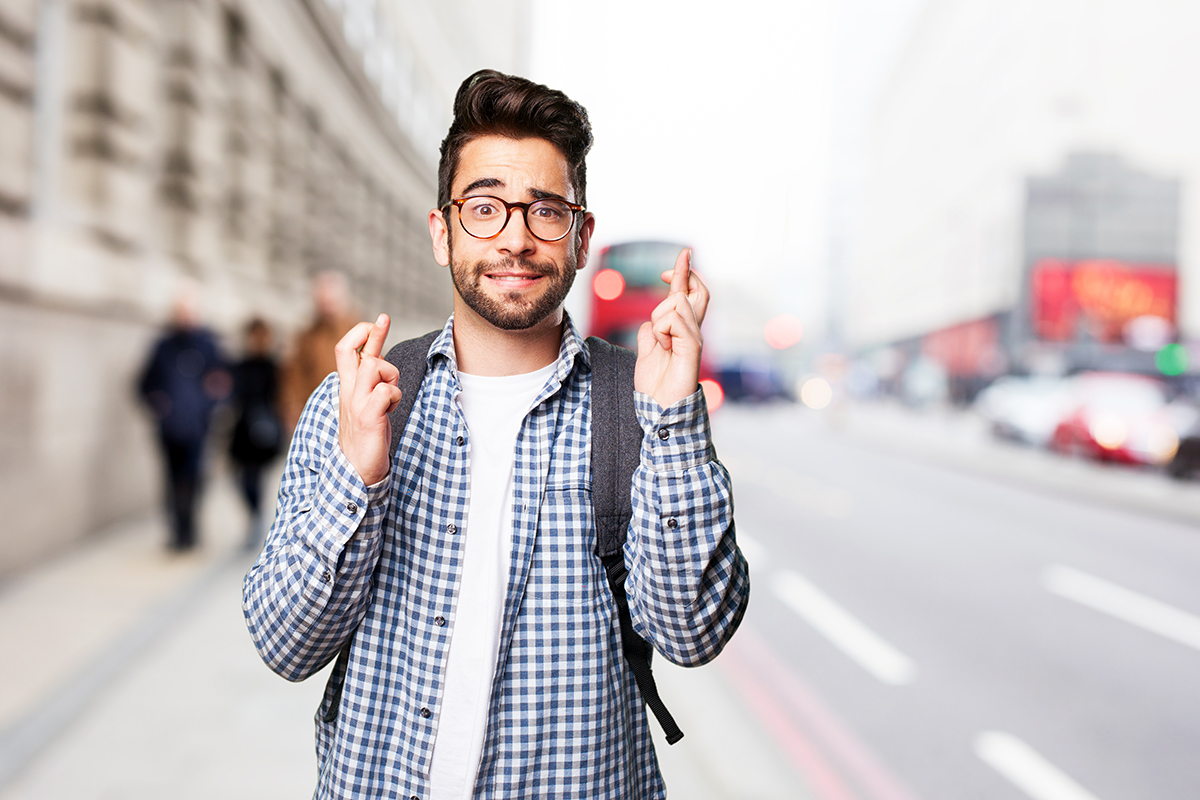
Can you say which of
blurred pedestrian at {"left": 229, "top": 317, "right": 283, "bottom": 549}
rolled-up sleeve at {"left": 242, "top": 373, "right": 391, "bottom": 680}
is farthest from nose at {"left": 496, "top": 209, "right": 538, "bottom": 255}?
blurred pedestrian at {"left": 229, "top": 317, "right": 283, "bottom": 549}

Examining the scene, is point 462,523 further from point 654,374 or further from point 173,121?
point 173,121

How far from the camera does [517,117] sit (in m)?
1.46

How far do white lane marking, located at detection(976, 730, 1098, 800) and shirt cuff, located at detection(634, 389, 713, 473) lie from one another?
3203mm

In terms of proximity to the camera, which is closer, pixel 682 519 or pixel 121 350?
pixel 682 519

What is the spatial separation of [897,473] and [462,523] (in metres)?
15.0

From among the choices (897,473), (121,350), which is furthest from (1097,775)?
(897,473)

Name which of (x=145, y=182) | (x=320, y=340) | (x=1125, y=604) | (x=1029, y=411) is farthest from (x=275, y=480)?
(x=1029, y=411)

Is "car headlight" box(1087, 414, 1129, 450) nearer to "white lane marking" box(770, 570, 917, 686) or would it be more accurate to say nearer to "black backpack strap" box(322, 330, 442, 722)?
"white lane marking" box(770, 570, 917, 686)

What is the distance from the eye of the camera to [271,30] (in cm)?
1222

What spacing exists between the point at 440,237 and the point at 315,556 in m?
0.56

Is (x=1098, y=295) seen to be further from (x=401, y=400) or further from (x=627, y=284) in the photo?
(x=401, y=400)

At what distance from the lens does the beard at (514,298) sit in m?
1.48

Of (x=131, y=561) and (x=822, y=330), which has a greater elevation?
(x=822, y=330)

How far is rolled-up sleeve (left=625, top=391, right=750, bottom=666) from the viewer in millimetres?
1368
